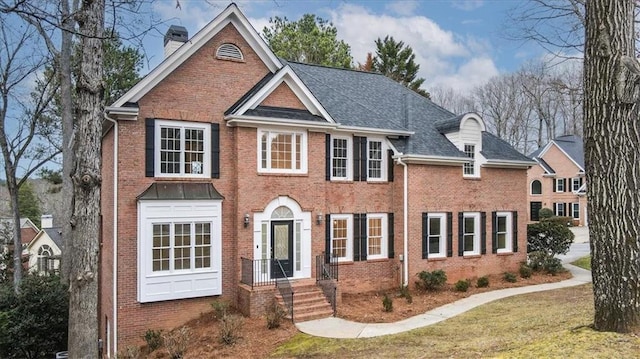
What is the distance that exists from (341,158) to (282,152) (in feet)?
8.51

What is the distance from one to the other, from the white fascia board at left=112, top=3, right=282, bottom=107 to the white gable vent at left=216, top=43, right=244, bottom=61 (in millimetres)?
476

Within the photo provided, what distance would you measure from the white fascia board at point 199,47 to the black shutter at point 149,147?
0.82 m

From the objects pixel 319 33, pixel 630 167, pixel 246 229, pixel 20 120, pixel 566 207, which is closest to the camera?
pixel 630 167

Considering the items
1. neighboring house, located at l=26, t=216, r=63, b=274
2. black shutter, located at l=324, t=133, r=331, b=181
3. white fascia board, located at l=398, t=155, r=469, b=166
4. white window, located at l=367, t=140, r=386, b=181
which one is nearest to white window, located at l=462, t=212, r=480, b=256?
white fascia board, located at l=398, t=155, r=469, b=166

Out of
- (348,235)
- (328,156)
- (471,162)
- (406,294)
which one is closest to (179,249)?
(328,156)

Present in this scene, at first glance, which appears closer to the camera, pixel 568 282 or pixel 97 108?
pixel 97 108

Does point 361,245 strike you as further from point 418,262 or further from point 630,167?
point 630,167

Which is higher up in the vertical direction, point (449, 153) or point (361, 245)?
point (449, 153)

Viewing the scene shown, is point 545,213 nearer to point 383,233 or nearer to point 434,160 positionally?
point 434,160

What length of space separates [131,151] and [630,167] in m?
12.1

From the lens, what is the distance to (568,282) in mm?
→ 17984

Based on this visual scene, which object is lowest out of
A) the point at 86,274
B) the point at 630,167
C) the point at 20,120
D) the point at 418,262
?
the point at 418,262

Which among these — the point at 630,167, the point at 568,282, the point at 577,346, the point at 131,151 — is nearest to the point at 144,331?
the point at 131,151

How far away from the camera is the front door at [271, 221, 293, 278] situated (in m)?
15.0
